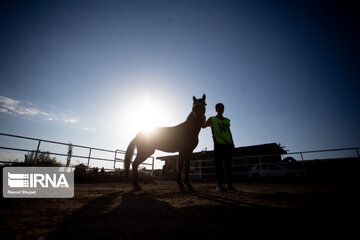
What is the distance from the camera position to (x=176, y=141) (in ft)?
13.0

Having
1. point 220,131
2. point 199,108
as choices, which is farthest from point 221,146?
point 199,108

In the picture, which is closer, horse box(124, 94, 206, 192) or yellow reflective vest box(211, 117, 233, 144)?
horse box(124, 94, 206, 192)

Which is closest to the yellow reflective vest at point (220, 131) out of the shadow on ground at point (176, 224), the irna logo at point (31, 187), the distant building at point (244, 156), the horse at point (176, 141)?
the horse at point (176, 141)

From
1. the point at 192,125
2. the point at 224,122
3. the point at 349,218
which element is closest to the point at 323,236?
the point at 349,218

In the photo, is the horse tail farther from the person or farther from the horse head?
the person

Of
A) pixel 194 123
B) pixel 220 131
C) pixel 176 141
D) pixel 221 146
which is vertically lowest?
pixel 221 146

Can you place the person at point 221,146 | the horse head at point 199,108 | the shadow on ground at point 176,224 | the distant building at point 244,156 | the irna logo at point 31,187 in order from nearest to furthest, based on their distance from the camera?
the shadow on ground at point 176,224
the irna logo at point 31,187
the horse head at point 199,108
the person at point 221,146
the distant building at point 244,156

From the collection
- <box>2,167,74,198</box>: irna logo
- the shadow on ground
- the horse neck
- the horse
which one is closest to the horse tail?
the horse

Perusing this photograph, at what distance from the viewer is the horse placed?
Answer: 12.1 ft

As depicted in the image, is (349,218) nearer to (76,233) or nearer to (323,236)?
(323,236)

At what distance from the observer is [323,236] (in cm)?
77

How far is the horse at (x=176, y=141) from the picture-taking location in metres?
3.70

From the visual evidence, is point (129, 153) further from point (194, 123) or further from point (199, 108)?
point (199, 108)

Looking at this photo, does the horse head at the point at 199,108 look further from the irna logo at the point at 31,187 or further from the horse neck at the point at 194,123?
the irna logo at the point at 31,187
